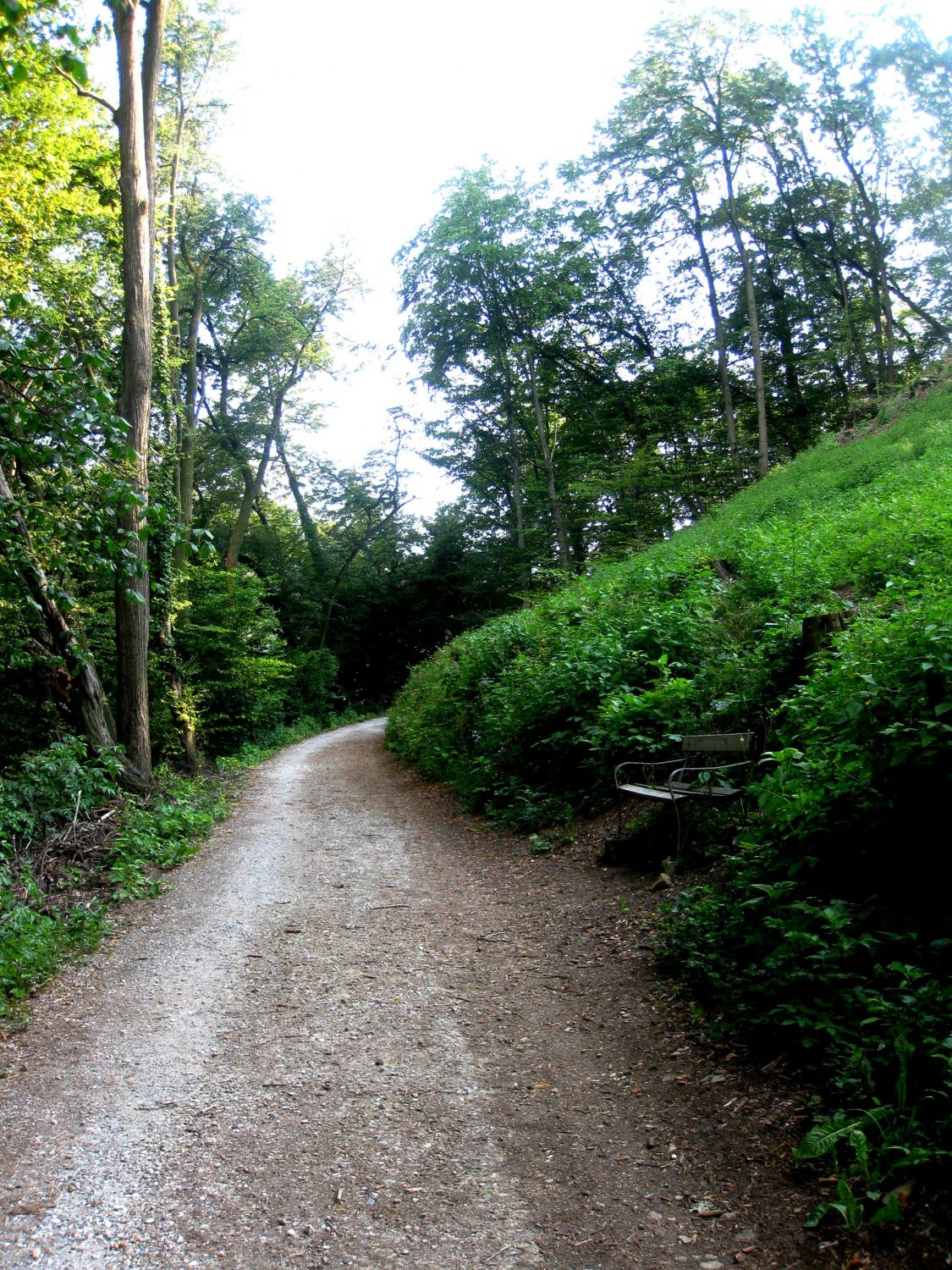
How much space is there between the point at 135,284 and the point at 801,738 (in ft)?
31.6

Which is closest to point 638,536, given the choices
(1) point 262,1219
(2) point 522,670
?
(2) point 522,670

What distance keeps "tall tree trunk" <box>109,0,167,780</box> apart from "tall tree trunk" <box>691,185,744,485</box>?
58.9 ft

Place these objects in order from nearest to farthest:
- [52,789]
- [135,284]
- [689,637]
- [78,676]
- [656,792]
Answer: [656,792], [689,637], [52,789], [78,676], [135,284]

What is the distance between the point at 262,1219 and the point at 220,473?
95.8ft

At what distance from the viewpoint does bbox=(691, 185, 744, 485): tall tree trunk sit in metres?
23.6

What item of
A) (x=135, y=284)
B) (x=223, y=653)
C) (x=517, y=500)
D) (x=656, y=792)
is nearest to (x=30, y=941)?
(x=656, y=792)

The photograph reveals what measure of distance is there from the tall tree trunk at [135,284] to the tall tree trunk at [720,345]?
58.9 feet

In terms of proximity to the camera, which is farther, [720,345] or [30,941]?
[720,345]

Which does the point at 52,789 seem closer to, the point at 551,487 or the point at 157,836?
the point at 157,836

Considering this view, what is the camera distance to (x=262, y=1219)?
2779 millimetres

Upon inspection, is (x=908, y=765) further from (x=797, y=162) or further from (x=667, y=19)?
(x=797, y=162)

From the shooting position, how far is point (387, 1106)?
347 centimetres

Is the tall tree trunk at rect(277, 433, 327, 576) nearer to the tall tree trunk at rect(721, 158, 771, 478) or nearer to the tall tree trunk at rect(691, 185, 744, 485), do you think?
the tall tree trunk at rect(691, 185, 744, 485)

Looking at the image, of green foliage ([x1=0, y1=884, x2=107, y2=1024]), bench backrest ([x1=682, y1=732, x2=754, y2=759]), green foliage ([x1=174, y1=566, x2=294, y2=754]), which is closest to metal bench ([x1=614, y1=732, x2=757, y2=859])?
bench backrest ([x1=682, y1=732, x2=754, y2=759])
